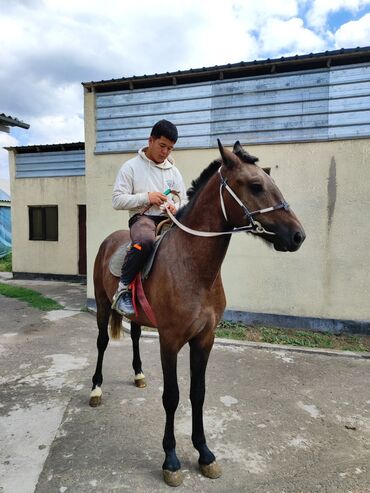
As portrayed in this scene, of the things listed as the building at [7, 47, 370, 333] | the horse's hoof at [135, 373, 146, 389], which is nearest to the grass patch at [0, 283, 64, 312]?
the building at [7, 47, 370, 333]

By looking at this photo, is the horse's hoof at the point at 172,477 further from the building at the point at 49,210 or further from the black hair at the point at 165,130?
the building at the point at 49,210

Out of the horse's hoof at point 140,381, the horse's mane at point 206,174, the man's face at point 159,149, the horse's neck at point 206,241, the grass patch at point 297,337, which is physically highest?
the man's face at point 159,149

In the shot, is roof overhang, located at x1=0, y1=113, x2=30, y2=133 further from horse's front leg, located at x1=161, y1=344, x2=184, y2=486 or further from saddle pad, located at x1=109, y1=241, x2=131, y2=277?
horse's front leg, located at x1=161, y1=344, x2=184, y2=486

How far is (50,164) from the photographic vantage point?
11.1m

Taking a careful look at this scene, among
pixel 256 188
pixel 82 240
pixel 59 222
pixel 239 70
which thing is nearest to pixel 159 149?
pixel 256 188

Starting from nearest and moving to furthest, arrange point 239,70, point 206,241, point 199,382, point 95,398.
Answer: point 206,241 → point 199,382 → point 95,398 → point 239,70

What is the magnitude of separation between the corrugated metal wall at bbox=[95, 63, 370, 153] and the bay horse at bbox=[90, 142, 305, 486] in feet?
13.5

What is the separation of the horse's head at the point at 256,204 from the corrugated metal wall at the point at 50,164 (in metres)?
9.34

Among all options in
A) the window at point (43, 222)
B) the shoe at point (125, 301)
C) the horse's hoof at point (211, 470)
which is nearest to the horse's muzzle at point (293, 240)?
the shoe at point (125, 301)

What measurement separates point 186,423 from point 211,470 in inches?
26.8

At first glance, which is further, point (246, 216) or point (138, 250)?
point (138, 250)

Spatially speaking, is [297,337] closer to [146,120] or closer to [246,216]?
[246,216]

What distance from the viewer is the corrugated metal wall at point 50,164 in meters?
10.8

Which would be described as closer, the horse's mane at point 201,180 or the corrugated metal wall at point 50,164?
the horse's mane at point 201,180
